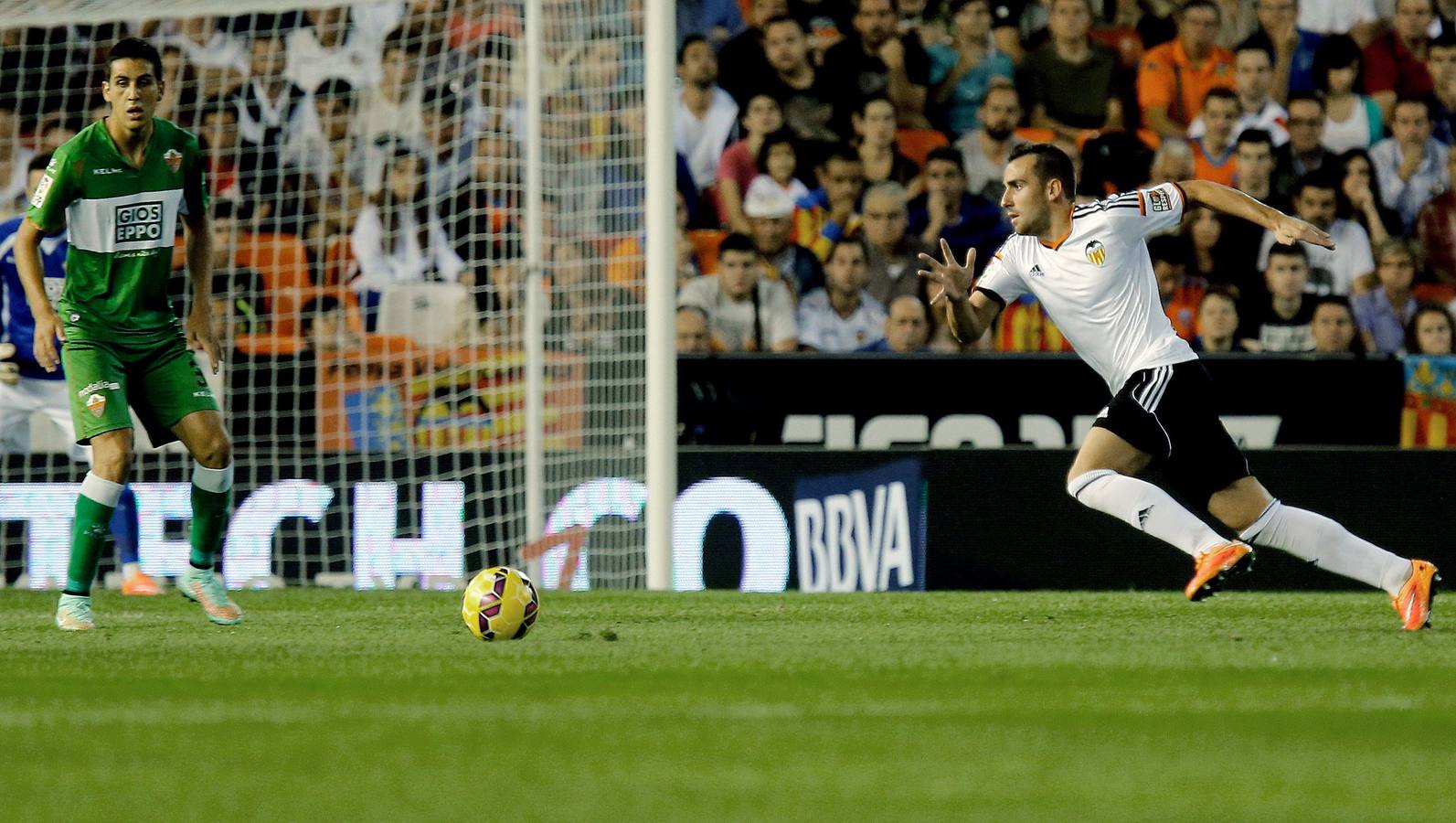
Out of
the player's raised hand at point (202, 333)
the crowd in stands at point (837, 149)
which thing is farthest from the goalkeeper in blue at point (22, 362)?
the player's raised hand at point (202, 333)

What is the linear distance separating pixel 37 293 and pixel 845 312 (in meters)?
6.39

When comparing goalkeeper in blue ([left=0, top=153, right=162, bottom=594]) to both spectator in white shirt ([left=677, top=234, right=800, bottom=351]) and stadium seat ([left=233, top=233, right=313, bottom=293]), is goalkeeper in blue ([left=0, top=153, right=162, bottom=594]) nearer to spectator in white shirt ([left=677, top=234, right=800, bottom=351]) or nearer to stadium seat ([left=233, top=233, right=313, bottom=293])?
stadium seat ([left=233, top=233, right=313, bottom=293])

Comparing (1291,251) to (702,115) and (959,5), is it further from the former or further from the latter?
(702,115)

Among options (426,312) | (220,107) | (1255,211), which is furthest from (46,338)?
(220,107)

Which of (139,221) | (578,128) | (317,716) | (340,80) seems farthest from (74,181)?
(340,80)

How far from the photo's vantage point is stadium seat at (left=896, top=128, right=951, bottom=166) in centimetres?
1340

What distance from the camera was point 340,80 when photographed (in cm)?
1326

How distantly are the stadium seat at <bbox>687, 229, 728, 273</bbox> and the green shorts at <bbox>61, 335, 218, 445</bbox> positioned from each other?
5829 millimetres

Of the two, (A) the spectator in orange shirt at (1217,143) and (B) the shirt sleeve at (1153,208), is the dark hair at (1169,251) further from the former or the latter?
(B) the shirt sleeve at (1153,208)

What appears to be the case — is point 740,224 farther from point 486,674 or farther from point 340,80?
point 486,674

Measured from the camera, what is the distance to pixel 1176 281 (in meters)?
12.6

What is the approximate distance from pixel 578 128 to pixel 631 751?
721 cm

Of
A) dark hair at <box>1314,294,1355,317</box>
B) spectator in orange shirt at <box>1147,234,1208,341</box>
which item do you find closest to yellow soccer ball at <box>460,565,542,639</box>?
spectator in orange shirt at <box>1147,234,1208,341</box>

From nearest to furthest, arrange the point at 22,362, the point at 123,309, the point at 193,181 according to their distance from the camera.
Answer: the point at 123,309 → the point at 193,181 → the point at 22,362
